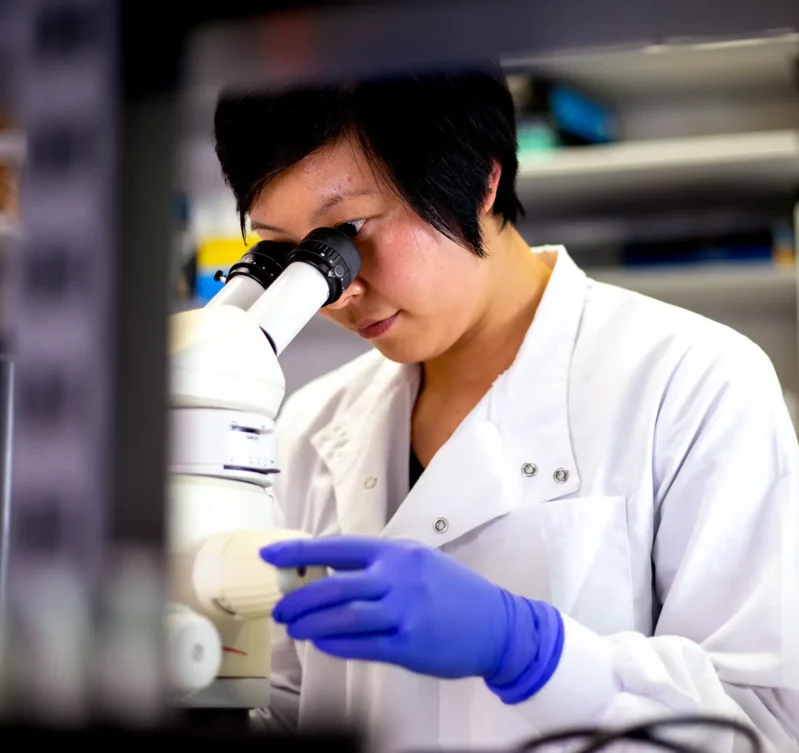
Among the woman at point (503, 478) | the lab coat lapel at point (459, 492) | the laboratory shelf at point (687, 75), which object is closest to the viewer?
the woman at point (503, 478)

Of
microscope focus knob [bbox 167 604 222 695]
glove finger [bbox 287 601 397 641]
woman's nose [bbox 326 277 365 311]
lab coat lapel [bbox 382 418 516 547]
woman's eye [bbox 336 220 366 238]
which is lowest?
microscope focus knob [bbox 167 604 222 695]

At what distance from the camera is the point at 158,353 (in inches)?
19.4

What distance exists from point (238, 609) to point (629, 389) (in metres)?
0.68

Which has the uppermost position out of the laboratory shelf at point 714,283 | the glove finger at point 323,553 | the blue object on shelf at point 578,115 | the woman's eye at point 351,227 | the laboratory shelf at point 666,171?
the blue object on shelf at point 578,115

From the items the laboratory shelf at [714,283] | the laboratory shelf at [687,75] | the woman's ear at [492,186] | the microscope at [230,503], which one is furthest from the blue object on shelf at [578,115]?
the microscope at [230,503]

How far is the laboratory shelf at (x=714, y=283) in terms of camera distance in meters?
2.52

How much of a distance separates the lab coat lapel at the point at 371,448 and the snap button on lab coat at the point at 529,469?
0.82 feet

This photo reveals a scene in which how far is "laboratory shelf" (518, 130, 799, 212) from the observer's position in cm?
244

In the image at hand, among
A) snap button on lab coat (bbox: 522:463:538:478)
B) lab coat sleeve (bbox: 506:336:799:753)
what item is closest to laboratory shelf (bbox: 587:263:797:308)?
lab coat sleeve (bbox: 506:336:799:753)

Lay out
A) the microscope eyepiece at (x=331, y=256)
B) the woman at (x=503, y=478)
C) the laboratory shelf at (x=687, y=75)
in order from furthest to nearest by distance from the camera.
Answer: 1. the laboratory shelf at (x=687, y=75)
2. the microscope eyepiece at (x=331, y=256)
3. the woman at (x=503, y=478)

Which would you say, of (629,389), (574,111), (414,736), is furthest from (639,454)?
(574,111)

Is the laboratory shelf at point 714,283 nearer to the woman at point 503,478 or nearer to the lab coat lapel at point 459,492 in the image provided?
the woman at point 503,478

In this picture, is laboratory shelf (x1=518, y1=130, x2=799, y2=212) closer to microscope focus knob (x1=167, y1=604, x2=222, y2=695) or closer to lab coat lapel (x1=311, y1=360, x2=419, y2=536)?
lab coat lapel (x1=311, y1=360, x2=419, y2=536)

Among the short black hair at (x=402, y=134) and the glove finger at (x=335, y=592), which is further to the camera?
the short black hair at (x=402, y=134)
